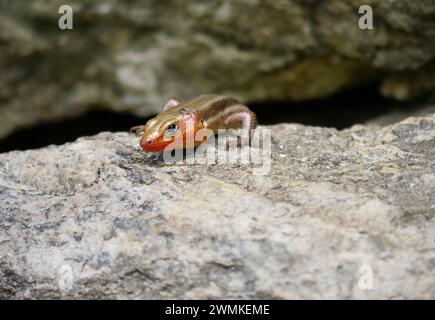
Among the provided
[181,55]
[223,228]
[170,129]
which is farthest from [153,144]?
[181,55]

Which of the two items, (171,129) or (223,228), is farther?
(171,129)

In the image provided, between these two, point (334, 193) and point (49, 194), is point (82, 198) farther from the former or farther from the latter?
point (334, 193)

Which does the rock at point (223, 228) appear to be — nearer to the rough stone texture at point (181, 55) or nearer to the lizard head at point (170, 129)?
the lizard head at point (170, 129)

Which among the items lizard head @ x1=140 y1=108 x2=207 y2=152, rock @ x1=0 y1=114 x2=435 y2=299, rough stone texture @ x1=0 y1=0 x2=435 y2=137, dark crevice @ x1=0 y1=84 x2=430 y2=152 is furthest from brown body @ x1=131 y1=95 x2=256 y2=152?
dark crevice @ x1=0 y1=84 x2=430 y2=152

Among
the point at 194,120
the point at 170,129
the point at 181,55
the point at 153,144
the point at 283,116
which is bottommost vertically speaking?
the point at 153,144

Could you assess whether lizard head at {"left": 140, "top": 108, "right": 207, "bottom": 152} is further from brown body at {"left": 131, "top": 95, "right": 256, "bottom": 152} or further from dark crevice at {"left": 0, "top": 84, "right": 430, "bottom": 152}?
dark crevice at {"left": 0, "top": 84, "right": 430, "bottom": 152}

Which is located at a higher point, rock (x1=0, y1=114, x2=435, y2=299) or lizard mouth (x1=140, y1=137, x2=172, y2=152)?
lizard mouth (x1=140, y1=137, x2=172, y2=152)

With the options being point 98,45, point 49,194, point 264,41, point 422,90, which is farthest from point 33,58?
point 422,90

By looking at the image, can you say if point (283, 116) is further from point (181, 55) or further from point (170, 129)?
point (170, 129)
